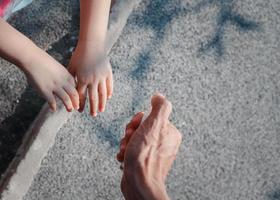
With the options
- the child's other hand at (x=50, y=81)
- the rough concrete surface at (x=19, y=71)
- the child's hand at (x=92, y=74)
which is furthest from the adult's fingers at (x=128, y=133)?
the rough concrete surface at (x=19, y=71)

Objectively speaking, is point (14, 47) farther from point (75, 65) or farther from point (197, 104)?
point (197, 104)

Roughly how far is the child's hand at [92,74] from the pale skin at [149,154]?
193mm

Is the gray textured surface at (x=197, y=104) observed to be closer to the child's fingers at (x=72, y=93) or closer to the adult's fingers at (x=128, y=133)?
the adult's fingers at (x=128, y=133)

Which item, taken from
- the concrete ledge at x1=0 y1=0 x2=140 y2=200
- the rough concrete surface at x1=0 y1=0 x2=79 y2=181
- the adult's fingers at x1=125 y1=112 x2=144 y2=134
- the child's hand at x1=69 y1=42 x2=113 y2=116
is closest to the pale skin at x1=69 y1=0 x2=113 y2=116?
the child's hand at x1=69 y1=42 x2=113 y2=116

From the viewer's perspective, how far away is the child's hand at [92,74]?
66.8 inches

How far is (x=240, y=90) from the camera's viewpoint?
2457mm

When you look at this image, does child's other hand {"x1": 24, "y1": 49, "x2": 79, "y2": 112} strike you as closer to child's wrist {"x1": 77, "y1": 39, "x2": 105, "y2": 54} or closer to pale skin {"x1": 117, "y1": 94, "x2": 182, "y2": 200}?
child's wrist {"x1": 77, "y1": 39, "x2": 105, "y2": 54}

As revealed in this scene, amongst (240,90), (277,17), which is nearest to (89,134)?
(240,90)

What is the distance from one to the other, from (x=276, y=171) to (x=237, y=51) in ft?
2.25

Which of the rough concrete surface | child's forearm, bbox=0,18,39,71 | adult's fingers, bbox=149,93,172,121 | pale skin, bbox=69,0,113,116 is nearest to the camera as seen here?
child's forearm, bbox=0,18,39,71

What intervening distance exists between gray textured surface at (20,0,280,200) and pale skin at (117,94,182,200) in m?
0.40

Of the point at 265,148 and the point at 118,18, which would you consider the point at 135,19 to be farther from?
Answer: the point at 265,148

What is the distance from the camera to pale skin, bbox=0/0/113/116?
1.63 m

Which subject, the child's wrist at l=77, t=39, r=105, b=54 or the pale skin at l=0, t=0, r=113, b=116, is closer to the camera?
the pale skin at l=0, t=0, r=113, b=116
